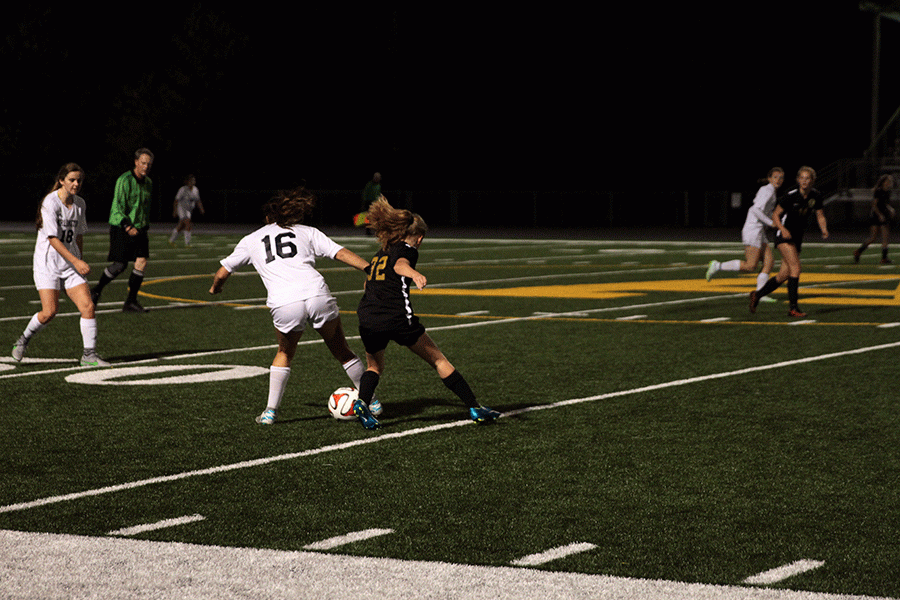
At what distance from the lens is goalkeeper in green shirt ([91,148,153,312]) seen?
1546 centimetres

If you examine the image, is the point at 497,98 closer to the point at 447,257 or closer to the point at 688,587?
the point at 447,257

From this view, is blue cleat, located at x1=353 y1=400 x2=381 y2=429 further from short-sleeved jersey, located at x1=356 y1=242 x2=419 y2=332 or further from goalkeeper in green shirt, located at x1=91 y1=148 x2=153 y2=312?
goalkeeper in green shirt, located at x1=91 y1=148 x2=153 y2=312

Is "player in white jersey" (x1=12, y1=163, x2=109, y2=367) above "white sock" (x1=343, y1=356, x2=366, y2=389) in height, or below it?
above

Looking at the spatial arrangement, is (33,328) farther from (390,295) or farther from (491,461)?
(491,461)

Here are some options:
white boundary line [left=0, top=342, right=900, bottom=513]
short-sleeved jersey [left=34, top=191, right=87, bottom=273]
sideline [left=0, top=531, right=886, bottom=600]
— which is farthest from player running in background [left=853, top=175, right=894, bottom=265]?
sideline [left=0, top=531, right=886, bottom=600]

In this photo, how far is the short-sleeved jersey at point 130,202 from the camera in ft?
50.9

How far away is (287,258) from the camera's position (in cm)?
830

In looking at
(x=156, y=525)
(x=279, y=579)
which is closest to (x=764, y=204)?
(x=156, y=525)

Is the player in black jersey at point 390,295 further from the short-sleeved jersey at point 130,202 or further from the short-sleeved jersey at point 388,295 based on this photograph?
the short-sleeved jersey at point 130,202

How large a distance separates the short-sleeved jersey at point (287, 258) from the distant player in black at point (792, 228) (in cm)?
829

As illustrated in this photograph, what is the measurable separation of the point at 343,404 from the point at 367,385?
0.75 feet

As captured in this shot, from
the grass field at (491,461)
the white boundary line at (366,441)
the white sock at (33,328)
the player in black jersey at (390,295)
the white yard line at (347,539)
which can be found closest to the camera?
the grass field at (491,461)

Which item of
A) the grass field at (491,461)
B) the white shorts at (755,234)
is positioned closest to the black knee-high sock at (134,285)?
the grass field at (491,461)

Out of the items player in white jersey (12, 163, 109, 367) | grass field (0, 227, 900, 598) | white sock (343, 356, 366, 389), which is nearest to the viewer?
grass field (0, 227, 900, 598)
